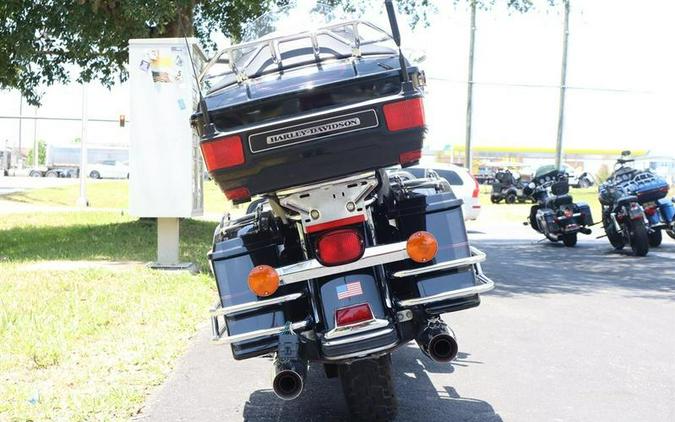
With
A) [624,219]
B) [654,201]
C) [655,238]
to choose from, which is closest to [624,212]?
[624,219]

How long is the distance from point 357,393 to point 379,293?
52cm

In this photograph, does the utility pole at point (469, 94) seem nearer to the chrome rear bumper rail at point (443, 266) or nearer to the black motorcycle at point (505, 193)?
the black motorcycle at point (505, 193)

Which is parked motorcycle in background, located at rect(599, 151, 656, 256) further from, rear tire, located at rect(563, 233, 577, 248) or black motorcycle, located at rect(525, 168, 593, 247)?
rear tire, located at rect(563, 233, 577, 248)

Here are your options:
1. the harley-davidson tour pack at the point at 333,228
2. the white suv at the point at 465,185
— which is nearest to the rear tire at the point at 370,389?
the harley-davidson tour pack at the point at 333,228

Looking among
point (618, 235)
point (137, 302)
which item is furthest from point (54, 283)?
point (618, 235)

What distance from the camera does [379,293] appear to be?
3.75 meters

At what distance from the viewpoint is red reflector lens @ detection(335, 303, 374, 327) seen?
3631mm

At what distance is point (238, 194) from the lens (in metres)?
3.79

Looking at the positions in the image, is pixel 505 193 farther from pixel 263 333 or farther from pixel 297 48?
pixel 263 333

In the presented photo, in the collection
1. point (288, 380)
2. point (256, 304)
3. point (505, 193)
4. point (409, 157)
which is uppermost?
point (505, 193)

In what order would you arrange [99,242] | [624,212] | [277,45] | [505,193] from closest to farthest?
[277,45] < [624,212] < [99,242] < [505,193]

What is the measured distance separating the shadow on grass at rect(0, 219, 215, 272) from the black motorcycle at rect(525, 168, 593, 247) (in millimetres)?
5997

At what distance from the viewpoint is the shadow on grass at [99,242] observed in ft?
38.9

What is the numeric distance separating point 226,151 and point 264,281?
618 millimetres
